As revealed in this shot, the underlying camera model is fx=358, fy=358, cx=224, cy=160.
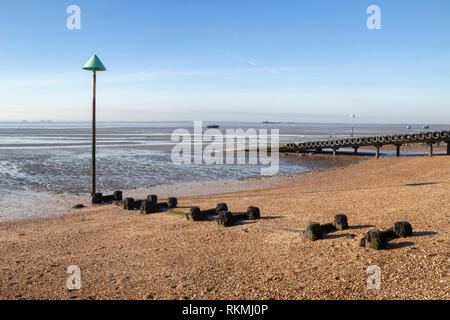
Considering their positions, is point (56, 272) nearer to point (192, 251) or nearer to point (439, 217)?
point (192, 251)

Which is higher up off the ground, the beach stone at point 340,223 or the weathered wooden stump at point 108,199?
the beach stone at point 340,223

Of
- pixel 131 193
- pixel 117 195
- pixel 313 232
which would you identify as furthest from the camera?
pixel 131 193

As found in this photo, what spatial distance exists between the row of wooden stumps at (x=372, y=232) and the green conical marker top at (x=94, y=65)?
470 inches

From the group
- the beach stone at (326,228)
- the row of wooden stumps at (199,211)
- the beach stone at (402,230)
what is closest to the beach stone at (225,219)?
the row of wooden stumps at (199,211)

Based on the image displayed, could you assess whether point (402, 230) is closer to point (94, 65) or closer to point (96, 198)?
point (96, 198)

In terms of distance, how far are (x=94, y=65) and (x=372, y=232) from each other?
13.3 metres

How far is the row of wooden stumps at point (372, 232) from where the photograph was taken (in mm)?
7551

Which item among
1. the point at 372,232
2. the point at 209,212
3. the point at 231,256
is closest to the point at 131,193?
the point at 209,212

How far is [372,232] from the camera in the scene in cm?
760

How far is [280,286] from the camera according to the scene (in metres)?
6.32

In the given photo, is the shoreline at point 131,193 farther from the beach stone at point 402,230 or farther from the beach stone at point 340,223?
the beach stone at point 402,230
